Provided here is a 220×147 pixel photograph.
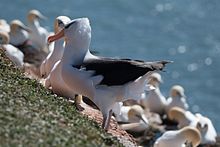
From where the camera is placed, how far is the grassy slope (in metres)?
6.91

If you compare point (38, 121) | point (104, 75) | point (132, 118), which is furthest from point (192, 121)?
point (38, 121)

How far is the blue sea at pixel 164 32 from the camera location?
30984mm

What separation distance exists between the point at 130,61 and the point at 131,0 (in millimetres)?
31169

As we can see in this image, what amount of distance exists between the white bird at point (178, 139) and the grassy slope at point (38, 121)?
429 cm

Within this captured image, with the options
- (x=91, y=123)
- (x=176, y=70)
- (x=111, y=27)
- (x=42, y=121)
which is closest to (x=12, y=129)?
(x=42, y=121)

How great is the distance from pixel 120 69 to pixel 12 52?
9.36m

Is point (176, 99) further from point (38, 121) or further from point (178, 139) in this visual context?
point (38, 121)

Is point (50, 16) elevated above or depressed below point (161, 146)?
above

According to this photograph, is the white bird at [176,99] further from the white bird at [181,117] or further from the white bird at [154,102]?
the white bird at [181,117]

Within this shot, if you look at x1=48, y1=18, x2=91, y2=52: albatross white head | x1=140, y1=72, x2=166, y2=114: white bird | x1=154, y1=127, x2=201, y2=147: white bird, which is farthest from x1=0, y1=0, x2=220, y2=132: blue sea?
x1=48, y1=18, x2=91, y2=52: albatross white head

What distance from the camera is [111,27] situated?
36.8 metres

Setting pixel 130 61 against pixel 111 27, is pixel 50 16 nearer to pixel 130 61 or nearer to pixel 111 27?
pixel 111 27

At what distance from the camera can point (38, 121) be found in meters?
7.42

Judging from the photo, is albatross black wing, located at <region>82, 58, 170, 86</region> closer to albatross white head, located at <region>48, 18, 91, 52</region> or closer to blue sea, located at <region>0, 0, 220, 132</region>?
albatross white head, located at <region>48, 18, 91, 52</region>
